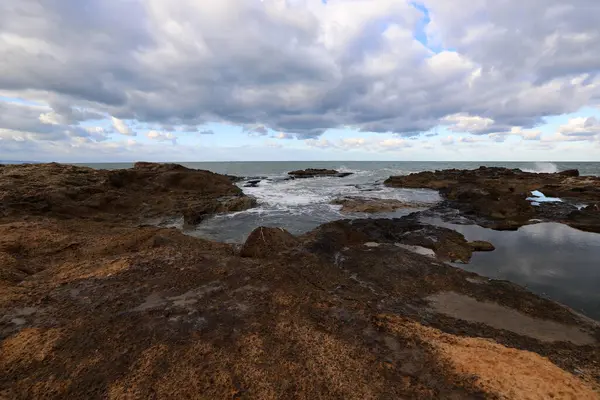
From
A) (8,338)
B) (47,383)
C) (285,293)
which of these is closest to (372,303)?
(285,293)

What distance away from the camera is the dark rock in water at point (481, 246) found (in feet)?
41.1

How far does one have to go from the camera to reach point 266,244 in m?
9.30

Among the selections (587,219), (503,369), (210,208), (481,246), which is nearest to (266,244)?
(503,369)

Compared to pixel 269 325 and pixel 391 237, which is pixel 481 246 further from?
pixel 269 325

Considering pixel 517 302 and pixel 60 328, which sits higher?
pixel 60 328

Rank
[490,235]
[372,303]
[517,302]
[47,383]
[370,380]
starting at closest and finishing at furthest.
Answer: [47,383] → [370,380] → [372,303] → [517,302] → [490,235]

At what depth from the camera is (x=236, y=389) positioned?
3.60 m

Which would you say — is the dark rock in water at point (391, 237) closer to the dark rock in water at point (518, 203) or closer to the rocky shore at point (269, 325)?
the rocky shore at point (269, 325)

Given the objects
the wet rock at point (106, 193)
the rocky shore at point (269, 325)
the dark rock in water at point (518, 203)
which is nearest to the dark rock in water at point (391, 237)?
the rocky shore at point (269, 325)

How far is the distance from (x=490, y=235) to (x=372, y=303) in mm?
11579

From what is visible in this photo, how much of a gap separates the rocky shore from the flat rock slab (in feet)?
0.14

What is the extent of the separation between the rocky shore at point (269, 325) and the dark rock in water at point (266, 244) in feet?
0.19

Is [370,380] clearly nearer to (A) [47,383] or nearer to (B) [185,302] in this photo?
(B) [185,302]

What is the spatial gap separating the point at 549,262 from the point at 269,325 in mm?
11816
